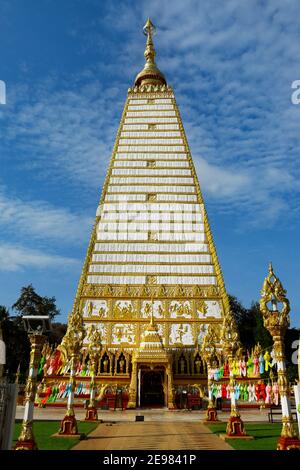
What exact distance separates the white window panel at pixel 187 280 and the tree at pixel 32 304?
24.0 metres

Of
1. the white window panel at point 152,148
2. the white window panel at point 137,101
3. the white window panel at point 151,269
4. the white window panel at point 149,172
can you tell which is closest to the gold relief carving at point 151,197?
the white window panel at point 149,172

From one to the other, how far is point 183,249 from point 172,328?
25.6 ft

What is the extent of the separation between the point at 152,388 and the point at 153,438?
17.6m

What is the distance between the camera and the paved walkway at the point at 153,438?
420 inches

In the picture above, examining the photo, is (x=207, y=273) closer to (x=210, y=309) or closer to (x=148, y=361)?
(x=210, y=309)

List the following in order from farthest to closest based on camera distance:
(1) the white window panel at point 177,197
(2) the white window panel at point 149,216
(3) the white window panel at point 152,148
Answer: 1. (3) the white window panel at point 152,148
2. (1) the white window panel at point 177,197
3. (2) the white window panel at point 149,216

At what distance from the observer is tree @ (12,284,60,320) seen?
2120 inches

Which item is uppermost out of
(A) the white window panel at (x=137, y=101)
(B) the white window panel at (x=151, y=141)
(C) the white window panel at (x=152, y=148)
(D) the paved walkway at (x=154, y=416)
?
(A) the white window panel at (x=137, y=101)

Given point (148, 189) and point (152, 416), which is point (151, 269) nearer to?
point (148, 189)

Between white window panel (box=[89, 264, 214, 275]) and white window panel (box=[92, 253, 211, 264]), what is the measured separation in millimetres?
433

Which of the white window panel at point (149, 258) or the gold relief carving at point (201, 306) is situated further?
the white window panel at point (149, 258)

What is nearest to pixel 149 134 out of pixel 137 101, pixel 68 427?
pixel 137 101

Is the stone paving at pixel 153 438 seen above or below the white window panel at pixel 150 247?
below

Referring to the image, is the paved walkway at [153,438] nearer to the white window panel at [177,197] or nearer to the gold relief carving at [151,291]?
the gold relief carving at [151,291]
